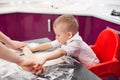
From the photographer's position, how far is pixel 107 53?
155cm

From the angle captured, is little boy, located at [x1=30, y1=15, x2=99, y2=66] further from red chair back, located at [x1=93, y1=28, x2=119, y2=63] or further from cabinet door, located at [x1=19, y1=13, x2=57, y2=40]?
cabinet door, located at [x1=19, y1=13, x2=57, y2=40]

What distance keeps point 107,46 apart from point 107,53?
0.05 meters

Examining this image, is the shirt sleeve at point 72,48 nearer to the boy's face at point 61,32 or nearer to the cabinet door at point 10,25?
the boy's face at point 61,32

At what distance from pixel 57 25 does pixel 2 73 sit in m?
0.48

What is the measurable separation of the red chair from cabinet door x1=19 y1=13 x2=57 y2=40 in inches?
35.1

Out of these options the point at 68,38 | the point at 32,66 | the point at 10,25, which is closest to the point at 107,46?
the point at 68,38

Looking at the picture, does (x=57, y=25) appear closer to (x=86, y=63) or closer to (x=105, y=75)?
(x=86, y=63)

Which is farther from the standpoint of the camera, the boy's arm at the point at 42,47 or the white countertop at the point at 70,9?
the white countertop at the point at 70,9

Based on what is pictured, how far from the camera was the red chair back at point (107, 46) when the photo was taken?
1.48 metres

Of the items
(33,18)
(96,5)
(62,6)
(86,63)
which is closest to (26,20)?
(33,18)

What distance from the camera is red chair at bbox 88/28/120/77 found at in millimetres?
1396

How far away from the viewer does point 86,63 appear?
4.90 ft

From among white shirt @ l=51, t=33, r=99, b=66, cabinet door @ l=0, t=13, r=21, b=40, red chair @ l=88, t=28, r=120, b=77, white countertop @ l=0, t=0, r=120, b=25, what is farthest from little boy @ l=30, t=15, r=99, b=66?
cabinet door @ l=0, t=13, r=21, b=40

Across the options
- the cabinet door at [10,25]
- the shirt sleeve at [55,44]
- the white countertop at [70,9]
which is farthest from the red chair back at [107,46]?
the cabinet door at [10,25]
